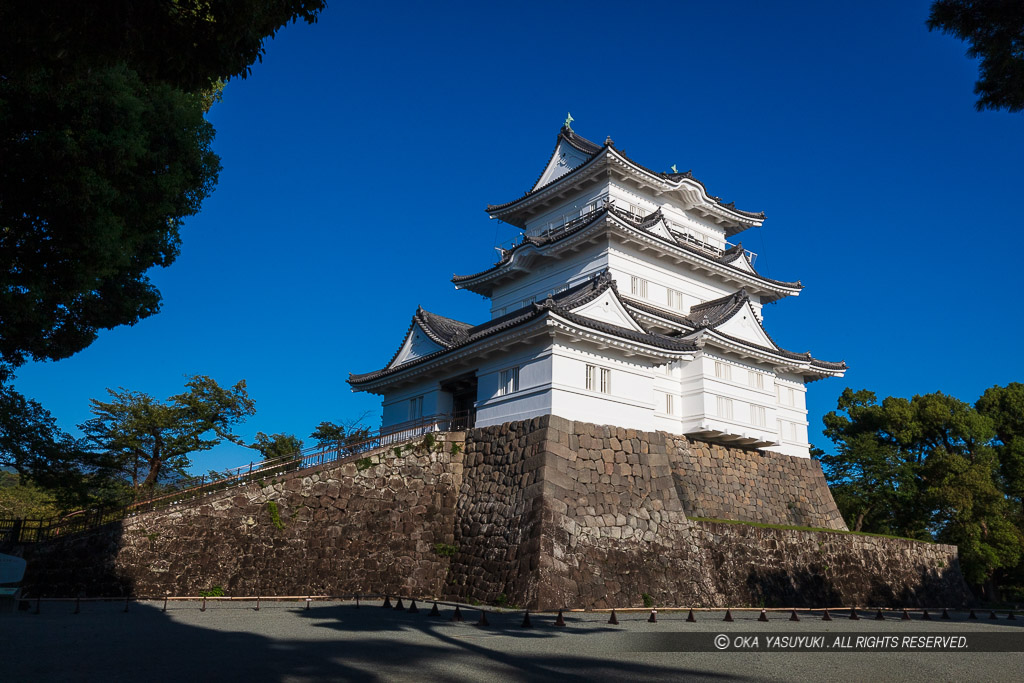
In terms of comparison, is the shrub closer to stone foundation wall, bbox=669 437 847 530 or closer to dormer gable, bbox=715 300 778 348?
stone foundation wall, bbox=669 437 847 530

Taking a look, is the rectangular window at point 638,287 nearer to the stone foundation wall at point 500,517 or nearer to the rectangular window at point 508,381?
the rectangular window at point 508,381

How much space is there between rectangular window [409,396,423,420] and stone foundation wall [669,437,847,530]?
8814mm

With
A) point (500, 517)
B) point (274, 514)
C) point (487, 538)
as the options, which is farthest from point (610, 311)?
point (274, 514)

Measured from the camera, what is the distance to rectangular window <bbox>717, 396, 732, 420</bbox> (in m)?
23.7

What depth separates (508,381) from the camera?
20.7 m

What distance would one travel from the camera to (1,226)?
408 inches

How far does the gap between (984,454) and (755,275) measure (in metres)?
16.5

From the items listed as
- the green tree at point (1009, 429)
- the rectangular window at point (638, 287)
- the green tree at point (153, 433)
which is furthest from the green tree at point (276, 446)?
the green tree at point (1009, 429)

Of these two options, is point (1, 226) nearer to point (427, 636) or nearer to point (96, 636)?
point (96, 636)

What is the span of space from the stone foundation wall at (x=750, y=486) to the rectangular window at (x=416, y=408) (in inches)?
347

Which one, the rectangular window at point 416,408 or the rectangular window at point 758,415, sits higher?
the rectangular window at point 758,415

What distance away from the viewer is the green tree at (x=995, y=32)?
9.51 m

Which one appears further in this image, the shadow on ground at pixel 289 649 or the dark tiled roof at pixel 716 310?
the dark tiled roof at pixel 716 310

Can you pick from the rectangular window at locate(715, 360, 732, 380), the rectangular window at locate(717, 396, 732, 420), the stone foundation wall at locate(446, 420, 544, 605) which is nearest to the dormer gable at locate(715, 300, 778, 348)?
the rectangular window at locate(715, 360, 732, 380)
